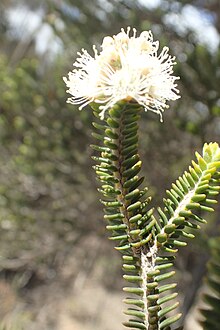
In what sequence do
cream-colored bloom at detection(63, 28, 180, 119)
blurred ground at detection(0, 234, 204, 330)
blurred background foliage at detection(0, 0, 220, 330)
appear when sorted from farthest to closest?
blurred ground at detection(0, 234, 204, 330) < blurred background foliage at detection(0, 0, 220, 330) < cream-colored bloom at detection(63, 28, 180, 119)

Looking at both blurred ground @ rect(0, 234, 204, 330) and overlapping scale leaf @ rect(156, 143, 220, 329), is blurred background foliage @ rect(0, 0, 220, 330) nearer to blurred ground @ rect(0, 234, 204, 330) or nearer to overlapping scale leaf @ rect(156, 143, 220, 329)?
blurred ground @ rect(0, 234, 204, 330)

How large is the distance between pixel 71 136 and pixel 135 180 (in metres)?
3.05

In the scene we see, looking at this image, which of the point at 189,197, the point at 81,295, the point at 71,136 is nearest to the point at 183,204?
the point at 189,197

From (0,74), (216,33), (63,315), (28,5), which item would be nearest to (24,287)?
(63,315)

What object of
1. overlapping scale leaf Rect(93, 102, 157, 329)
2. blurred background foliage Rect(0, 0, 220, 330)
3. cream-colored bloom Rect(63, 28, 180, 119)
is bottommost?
overlapping scale leaf Rect(93, 102, 157, 329)

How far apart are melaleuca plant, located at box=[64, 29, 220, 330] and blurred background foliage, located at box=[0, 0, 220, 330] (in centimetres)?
239

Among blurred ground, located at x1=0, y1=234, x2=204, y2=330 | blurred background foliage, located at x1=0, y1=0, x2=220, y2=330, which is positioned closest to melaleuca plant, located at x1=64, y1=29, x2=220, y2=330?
blurred background foliage, located at x1=0, y1=0, x2=220, y2=330

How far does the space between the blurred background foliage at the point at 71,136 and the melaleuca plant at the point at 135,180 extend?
239 cm

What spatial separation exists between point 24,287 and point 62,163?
10.1ft

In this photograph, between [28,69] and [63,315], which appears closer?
[28,69]

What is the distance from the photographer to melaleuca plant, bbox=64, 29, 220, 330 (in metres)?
0.78

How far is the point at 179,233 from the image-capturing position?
0.82 metres

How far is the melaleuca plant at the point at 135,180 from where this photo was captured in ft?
2.57

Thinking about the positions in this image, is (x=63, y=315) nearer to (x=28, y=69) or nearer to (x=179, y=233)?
(x=28, y=69)
